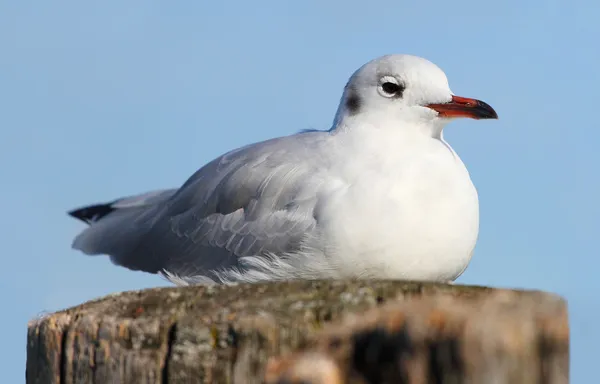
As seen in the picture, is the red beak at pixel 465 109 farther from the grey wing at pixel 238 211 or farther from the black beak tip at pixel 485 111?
the grey wing at pixel 238 211

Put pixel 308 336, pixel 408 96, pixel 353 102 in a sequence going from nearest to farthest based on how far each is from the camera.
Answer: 1. pixel 308 336
2. pixel 408 96
3. pixel 353 102

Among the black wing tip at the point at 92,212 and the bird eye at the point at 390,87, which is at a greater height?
the bird eye at the point at 390,87

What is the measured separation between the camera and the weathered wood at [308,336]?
2.93 m

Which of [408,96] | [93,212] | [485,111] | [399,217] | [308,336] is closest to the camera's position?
[308,336]

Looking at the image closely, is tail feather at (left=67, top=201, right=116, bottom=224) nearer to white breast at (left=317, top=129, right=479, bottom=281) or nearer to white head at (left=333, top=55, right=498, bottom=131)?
white head at (left=333, top=55, right=498, bottom=131)

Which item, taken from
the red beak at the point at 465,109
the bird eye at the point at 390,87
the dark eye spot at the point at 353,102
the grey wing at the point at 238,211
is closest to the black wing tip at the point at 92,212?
the grey wing at the point at 238,211

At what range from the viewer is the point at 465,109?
641cm

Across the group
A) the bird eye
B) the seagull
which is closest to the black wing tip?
the seagull

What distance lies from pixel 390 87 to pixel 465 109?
523 millimetres

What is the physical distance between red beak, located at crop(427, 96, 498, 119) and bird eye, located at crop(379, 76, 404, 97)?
23 cm

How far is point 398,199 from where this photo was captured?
5992 mm

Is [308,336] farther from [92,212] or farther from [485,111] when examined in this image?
[92,212]

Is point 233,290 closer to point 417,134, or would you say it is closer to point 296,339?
point 296,339

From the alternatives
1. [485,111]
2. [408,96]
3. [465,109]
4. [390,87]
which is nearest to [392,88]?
[390,87]
